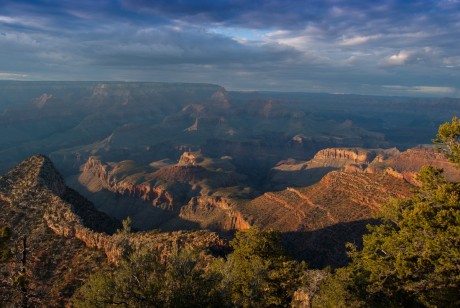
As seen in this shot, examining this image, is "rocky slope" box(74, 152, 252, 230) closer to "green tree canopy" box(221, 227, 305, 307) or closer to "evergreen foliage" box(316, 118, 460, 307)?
"green tree canopy" box(221, 227, 305, 307)

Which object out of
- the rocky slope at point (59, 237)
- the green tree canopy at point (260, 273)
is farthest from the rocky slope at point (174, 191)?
the green tree canopy at point (260, 273)

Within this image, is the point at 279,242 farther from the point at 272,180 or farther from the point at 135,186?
the point at 272,180

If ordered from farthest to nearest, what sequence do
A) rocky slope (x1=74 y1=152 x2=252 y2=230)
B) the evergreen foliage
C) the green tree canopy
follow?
rocky slope (x1=74 y1=152 x2=252 y2=230) → the green tree canopy → the evergreen foliage

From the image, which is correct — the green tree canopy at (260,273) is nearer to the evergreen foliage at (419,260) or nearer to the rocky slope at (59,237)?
the evergreen foliage at (419,260)

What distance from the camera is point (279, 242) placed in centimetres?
3294

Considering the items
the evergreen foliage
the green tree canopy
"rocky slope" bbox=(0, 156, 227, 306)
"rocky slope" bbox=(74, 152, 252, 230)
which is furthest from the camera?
"rocky slope" bbox=(74, 152, 252, 230)

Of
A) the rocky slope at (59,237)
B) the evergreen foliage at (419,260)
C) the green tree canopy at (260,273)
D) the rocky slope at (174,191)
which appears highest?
the evergreen foliage at (419,260)

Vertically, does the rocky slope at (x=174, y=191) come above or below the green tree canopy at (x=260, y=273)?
below

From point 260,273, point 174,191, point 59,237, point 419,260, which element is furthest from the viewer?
point 174,191

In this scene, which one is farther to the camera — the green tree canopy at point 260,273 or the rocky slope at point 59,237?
the rocky slope at point 59,237

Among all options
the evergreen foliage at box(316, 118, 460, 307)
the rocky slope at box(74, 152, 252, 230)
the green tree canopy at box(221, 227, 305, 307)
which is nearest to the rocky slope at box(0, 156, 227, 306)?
the green tree canopy at box(221, 227, 305, 307)

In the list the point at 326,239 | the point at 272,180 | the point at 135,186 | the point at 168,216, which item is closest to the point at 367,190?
the point at 326,239

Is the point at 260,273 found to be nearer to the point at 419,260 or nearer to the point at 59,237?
the point at 419,260

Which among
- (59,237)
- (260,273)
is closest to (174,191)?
(59,237)
